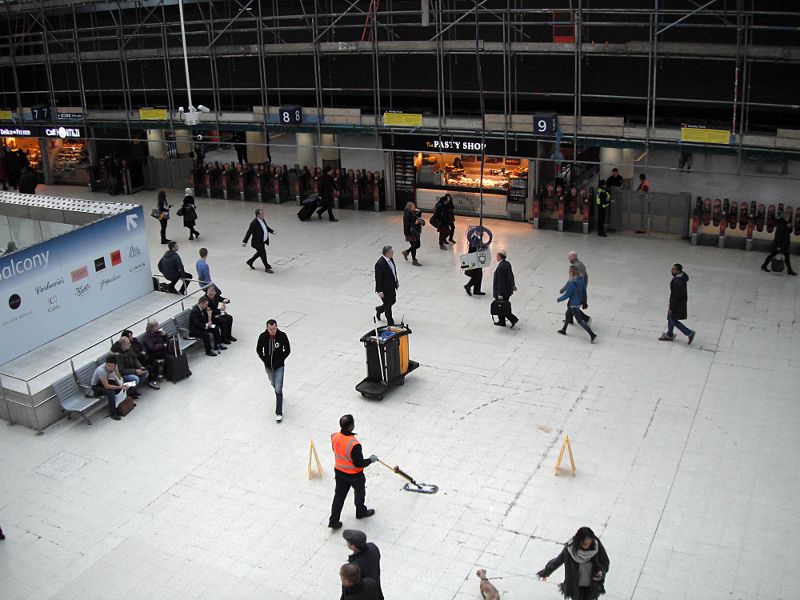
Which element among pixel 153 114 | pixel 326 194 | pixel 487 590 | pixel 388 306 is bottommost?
pixel 487 590

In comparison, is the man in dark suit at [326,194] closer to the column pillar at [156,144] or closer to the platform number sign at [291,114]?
the platform number sign at [291,114]

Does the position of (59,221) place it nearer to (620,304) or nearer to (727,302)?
(620,304)

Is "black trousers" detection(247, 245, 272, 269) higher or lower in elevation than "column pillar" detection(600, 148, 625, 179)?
lower

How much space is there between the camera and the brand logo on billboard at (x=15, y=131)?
29484 millimetres

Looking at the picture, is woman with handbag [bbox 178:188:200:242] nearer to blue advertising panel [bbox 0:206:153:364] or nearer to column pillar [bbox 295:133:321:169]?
blue advertising panel [bbox 0:206:153:364]

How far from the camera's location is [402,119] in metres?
23.0

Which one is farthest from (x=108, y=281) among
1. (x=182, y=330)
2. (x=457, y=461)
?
(x=457, y=461)

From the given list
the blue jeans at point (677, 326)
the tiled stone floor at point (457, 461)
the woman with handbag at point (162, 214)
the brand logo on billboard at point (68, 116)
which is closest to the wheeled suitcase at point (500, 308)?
the tiled stone floor at point (457, 461)

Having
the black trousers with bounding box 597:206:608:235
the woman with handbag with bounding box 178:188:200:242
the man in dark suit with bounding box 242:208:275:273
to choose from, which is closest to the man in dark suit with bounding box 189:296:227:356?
the man in dark suit with bounding box 242:208:275:273

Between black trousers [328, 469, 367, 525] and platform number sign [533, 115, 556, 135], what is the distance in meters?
12.7

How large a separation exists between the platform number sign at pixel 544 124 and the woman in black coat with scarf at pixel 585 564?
14381 mm

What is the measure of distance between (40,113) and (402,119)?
13214 millimetres

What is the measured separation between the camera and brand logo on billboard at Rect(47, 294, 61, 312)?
15.8 metres

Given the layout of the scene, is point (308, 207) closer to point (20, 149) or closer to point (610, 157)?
point (610, 157)
